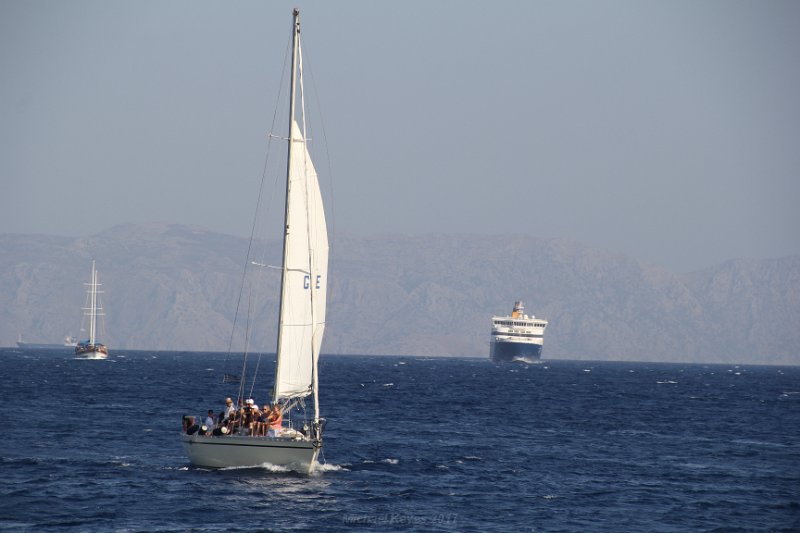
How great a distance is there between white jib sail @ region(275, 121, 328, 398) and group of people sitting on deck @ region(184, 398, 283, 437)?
952 mm

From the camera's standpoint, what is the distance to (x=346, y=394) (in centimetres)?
10769

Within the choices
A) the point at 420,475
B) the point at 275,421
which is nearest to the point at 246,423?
the point at 275,421

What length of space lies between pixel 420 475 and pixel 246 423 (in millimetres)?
7821

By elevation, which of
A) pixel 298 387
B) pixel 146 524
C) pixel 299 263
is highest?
pixel 299 263

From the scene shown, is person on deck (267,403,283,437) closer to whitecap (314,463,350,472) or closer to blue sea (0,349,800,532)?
blue sea (0,349,800,532)

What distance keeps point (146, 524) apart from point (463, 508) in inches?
436

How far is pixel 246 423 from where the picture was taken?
1800 inches

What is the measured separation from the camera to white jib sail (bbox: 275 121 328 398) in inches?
1797

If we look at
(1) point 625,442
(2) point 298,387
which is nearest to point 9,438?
(2) point 298,387

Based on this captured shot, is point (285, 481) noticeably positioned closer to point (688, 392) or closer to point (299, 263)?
point (299, 263)

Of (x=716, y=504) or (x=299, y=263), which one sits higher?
→ (x=299, y=263)

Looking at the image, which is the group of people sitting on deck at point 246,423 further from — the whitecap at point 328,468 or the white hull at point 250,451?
the whitecap at point 328,468

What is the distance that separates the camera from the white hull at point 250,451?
4497cm

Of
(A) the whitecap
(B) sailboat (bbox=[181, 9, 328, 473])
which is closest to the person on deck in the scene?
(B) sailboat (bbox=[181, 9, 328, 473])
